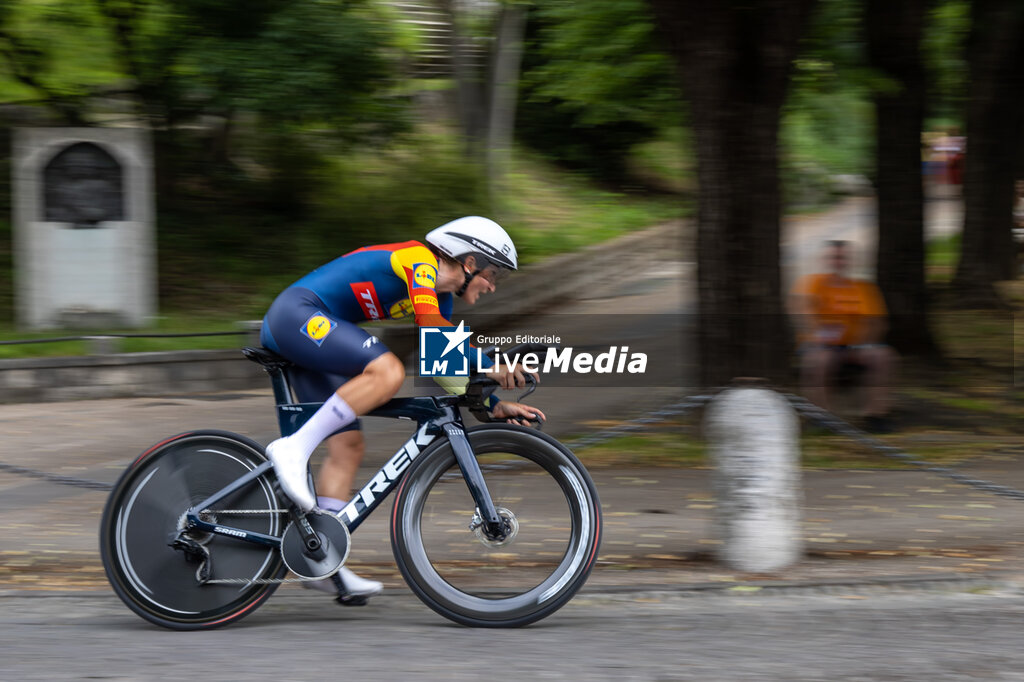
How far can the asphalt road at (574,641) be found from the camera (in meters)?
4.30

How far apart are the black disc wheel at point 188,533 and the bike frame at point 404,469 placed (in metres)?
0.04

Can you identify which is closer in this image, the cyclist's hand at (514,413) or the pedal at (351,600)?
the cyclist's hand at (514,413)

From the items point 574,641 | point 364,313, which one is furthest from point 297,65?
point 574,641

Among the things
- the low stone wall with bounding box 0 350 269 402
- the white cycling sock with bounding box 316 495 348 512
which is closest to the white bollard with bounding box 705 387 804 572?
the white cycling sock with bounding box 316 495 348 512

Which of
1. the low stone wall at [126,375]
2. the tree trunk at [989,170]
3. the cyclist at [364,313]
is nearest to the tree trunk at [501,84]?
the low stone wall at [126,375]

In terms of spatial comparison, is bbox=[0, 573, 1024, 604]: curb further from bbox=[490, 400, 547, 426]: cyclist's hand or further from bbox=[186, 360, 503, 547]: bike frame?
bbox=[490, 400, 547, 426]: cyclist's hand

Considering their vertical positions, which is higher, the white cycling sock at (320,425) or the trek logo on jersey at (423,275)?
the trek logo on jersey at (423,275)

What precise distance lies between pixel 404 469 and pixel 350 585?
22.5 inches

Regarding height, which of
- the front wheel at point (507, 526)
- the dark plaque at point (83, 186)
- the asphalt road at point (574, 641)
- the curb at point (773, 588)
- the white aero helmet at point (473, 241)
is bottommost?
the curb at point (773, 588)

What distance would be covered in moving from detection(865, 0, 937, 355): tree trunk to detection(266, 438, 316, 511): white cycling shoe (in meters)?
9.10

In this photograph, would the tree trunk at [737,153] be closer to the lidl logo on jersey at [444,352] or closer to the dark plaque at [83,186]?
the lidl logo on jersey at [444,352]

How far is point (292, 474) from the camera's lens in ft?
15.7

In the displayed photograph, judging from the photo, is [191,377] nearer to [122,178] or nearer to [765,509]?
[122,178]

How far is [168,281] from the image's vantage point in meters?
14.8
